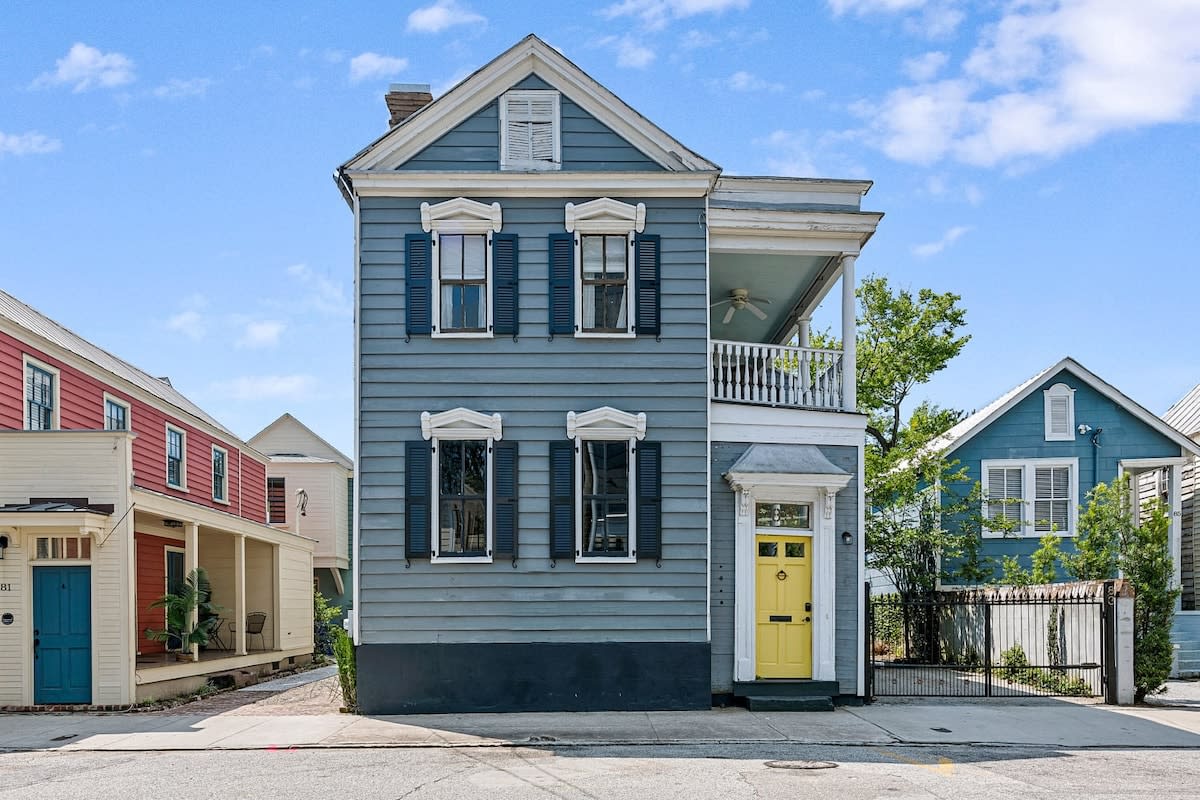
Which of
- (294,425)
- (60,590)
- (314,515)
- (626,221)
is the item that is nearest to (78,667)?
(60,590)

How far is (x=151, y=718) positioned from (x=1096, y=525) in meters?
13.5

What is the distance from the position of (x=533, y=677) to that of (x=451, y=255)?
5619 millimetres

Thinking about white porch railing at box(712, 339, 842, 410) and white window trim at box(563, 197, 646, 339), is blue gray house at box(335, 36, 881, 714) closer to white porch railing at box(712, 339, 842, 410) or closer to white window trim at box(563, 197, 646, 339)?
white window trim at box(563, 197, 646, 339)

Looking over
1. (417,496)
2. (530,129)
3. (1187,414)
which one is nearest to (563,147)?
(530,129)

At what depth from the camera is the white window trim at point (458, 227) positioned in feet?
51.6

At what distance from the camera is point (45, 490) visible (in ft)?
54.6

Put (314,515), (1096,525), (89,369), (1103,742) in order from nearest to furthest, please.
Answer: (1103,742) < (1096,525) < (89,369) < (314,515)

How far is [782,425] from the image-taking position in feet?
53.4

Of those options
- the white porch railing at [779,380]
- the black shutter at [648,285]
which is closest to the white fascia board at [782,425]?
the white porch railing at [779,380]

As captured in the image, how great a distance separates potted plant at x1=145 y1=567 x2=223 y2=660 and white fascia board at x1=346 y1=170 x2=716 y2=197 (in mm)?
7807

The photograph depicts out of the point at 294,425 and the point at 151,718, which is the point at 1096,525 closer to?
the point at 151,718

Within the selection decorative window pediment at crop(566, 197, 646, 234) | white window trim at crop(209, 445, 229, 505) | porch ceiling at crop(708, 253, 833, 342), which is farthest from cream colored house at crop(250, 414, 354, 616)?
decorative window pediment at crop(566, 197, 646, 234)

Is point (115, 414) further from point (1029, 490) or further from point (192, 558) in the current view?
point (1029, 490)

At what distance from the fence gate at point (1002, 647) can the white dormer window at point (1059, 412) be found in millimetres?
4592
